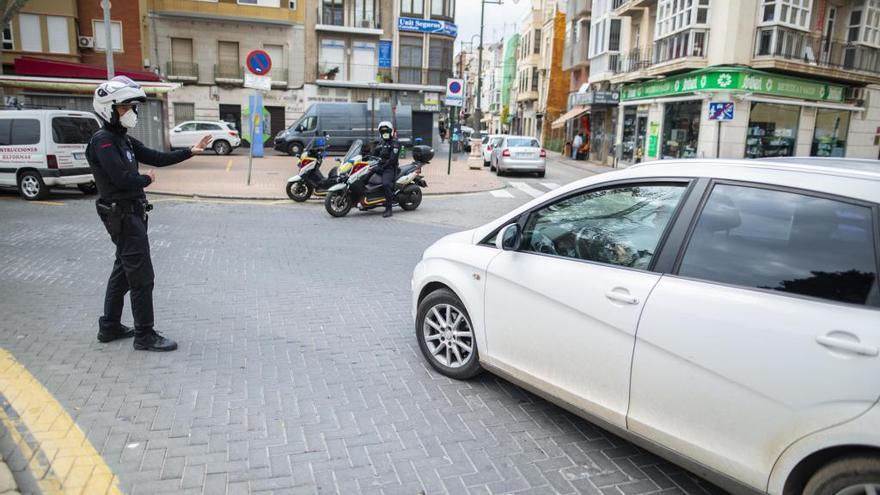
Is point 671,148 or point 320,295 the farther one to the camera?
point 671,148

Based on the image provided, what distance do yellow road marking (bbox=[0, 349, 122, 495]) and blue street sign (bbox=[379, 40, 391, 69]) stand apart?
40.6 metres

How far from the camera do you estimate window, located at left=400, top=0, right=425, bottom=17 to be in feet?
141

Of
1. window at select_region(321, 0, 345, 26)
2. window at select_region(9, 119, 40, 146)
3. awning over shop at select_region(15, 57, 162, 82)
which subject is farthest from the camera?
window at select_region(321, 0, 345, 26)

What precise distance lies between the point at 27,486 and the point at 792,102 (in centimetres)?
2824

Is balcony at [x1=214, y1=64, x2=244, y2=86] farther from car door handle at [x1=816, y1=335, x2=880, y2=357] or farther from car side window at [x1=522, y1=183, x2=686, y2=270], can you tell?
car door handle at [x1=816, y1=335, x2=880, y2=357]

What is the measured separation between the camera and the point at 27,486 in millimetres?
2955

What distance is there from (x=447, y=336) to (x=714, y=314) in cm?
209

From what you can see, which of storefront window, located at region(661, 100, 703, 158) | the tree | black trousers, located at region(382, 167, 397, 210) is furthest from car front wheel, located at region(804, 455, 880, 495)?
storefront window, located at region(661, 100, 703, 158)

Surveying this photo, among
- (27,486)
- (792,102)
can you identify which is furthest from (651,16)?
(27,486)

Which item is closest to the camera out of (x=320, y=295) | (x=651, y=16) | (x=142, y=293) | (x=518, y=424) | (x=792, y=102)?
(x=518, y=424)

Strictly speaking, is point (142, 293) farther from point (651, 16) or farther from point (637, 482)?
point (651, 16)

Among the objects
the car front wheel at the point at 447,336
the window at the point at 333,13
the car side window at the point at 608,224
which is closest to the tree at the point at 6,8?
the car front wheel at the point at 447,336

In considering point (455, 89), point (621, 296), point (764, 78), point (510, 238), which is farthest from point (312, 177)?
point (764, 78)

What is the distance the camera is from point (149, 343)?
4730mm
